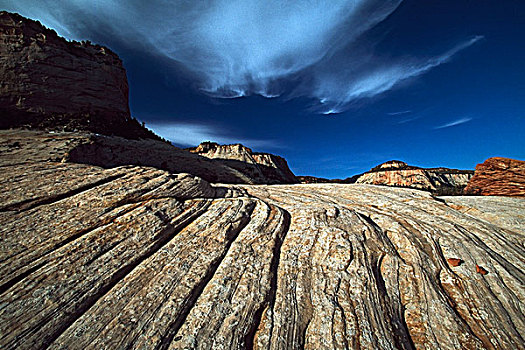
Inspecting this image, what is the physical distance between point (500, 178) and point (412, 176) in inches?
4929

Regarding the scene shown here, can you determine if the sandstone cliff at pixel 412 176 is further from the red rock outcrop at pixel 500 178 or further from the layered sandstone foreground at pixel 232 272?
the layered sandstone foreground at pixel 232 272

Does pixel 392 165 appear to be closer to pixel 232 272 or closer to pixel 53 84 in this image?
pixel 232 272

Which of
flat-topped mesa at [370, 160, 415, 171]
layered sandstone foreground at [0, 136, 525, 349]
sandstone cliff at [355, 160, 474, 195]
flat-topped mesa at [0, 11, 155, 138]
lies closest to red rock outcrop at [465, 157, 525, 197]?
layered sandstone foreground at [0, 136, 525, 349]

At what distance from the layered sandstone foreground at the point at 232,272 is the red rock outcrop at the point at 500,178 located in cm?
415

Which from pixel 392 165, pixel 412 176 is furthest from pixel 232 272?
pixel 392 165

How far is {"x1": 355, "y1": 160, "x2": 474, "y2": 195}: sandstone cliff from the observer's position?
111375mm

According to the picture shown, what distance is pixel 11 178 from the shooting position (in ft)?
22.0

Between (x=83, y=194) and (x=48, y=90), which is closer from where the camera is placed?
(x=83, y=194)

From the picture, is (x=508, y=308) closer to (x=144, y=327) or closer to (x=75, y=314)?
(x=144, y=327)

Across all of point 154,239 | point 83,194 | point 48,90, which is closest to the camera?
point 154,239

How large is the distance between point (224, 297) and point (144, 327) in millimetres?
1497

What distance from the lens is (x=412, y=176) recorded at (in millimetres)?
112812

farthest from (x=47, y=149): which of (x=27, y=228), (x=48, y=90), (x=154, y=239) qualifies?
(x=48, y=90)

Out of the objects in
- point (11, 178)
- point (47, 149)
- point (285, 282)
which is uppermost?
point (47, 149)
